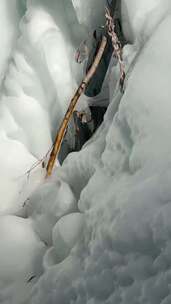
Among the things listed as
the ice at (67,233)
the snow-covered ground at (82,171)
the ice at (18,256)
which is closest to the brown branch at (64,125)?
the snow-covered ground at (82,171)

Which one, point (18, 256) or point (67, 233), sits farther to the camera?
point (18, 256)

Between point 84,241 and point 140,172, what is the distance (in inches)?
7.9

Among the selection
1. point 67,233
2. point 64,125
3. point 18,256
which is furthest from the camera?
point 64,125

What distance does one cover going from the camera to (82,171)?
1379mm

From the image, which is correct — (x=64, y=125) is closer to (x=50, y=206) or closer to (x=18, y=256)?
(x=50, y=206)

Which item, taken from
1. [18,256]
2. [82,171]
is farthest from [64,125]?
[18,256]

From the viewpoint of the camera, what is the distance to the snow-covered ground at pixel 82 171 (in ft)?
3.12

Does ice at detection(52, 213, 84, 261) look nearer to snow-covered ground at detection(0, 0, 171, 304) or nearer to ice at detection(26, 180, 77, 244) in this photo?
snow-covered ground at detection(0, 0, 171, 304)

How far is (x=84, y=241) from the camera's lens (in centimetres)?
111

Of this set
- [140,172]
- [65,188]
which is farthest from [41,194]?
[140,172]

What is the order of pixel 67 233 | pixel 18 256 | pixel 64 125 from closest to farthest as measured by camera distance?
1. pixel 67 233
2. pixel 18 256
3. pixel 64 125

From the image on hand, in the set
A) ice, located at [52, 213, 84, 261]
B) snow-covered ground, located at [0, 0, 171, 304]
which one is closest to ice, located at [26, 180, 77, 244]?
→ snow-covered ground, located at [0, 0, 171, 304]

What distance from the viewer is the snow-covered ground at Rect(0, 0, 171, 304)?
951 mm

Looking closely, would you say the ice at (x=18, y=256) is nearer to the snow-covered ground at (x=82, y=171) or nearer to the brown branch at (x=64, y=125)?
the snow-covered ground at (x=82, y=171)
